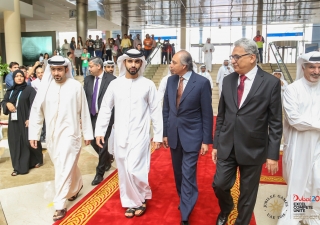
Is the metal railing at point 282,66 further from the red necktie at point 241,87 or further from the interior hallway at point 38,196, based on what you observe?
the red necktie at point 241,87

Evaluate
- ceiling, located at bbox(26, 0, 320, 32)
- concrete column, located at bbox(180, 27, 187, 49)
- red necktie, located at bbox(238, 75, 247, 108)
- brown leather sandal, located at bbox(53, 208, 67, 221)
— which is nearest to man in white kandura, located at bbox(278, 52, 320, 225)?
red necktie, located at bbox(238, 75, 247, 108)

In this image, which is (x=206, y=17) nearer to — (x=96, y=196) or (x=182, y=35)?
(x=182, y=35)

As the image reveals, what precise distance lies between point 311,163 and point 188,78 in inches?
50.9

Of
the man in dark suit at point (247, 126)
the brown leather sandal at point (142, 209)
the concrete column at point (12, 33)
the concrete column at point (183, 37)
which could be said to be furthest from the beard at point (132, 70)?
the concrete column at point (183, 37)

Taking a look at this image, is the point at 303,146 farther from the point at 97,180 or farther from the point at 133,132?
the point at 97,180

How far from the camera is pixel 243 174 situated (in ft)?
8.23

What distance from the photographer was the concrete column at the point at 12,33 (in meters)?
11.6

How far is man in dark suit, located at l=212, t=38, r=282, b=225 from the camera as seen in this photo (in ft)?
7.64

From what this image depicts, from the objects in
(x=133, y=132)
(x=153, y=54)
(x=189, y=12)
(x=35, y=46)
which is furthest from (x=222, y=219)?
(x=189, y=12)

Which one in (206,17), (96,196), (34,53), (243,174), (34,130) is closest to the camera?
(243,174)

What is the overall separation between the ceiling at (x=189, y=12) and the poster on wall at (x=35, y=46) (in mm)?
3006

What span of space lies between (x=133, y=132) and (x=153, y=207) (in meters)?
0.84

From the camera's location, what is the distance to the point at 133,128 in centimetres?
307

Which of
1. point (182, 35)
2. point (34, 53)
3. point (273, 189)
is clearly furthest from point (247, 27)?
point (273, 189)
